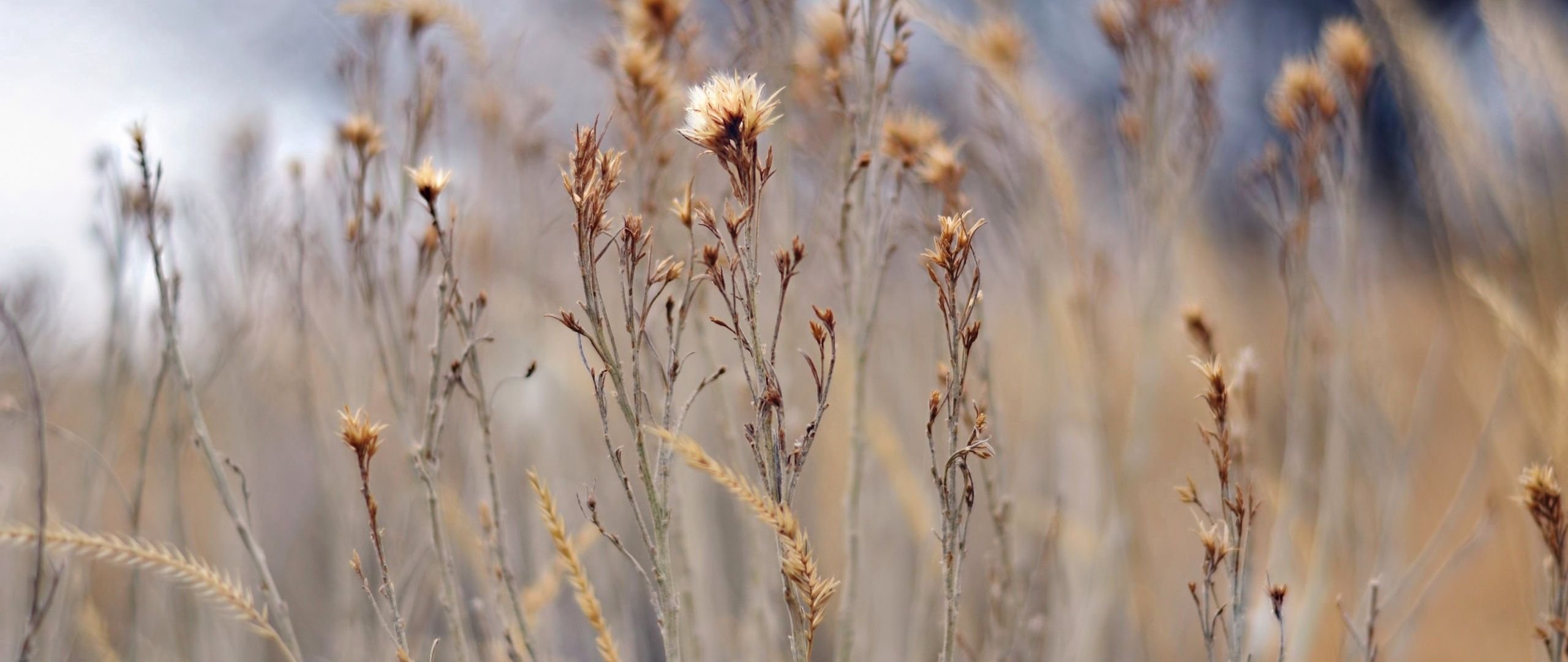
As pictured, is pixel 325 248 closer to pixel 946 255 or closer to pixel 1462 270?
pixel 946 255

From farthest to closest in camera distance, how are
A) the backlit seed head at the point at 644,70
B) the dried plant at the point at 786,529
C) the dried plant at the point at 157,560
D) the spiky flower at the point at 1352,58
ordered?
the spiky flower at the point at 1352,58, the backlit seed head at the point at 644,70, the dried plant at the point at 157,560, the dried plant at the point at 786,529

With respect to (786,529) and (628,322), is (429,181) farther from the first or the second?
(786,529)

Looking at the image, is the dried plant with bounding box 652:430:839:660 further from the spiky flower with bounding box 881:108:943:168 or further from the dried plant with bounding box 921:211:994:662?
the spiky flower with bounding box 881:108:943:168

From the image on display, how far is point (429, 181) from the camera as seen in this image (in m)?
0.66

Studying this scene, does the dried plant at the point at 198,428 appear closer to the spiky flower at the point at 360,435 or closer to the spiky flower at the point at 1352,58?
the spiky flower at the point at 360,435

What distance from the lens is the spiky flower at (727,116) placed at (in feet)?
1.85

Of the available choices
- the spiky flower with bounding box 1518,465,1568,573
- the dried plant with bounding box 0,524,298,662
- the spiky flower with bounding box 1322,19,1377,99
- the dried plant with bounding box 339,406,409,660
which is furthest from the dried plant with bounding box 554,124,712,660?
the spiky flower with bounding box 1322,19,1377,99

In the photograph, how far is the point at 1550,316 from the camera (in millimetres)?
1481

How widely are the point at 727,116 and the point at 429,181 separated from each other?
0.77 ft

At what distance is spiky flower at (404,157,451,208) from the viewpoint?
25.5 inches

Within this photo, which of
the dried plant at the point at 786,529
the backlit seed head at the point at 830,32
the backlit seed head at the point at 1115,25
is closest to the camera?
the dried plant at the point at 786,529

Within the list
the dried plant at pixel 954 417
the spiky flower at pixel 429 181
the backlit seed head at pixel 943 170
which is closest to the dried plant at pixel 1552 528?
the dried plant at pixel 954 417

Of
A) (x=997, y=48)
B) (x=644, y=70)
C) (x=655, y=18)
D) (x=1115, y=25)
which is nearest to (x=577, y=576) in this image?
(x=644, y=70)

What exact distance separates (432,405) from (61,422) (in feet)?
7.21
